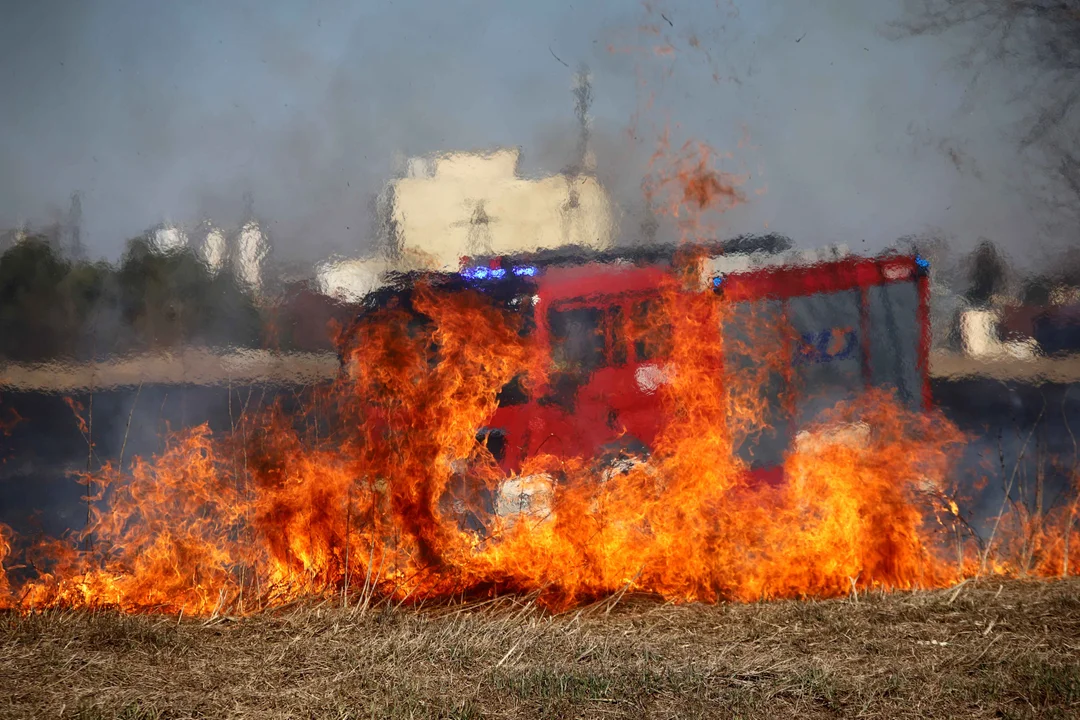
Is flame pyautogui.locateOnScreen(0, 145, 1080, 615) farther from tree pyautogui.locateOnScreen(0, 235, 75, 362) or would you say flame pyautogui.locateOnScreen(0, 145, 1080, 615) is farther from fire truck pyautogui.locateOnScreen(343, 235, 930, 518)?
tree pyautogui.locateOnScreen(0, 235, 75, 362)

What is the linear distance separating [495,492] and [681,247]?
10.5ft

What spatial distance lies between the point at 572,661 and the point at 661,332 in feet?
15.1

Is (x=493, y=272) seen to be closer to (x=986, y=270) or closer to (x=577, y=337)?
(x=577, y=337)

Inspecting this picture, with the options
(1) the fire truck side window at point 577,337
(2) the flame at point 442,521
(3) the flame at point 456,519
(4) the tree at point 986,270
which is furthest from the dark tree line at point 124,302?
(4) the tree at point 986,270

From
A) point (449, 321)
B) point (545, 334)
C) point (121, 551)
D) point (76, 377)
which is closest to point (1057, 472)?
point (545, 334)

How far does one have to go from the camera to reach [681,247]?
8.31 metres

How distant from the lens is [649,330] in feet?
27.7

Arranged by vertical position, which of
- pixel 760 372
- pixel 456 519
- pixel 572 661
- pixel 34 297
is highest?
pixel 34 297

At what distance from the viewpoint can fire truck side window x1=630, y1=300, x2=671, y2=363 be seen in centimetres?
838

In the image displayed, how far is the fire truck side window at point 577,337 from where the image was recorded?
8.52 metres

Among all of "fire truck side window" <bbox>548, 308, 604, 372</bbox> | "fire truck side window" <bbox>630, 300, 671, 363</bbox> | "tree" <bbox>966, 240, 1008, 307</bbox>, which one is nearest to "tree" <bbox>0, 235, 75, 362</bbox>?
"fire truck side window" <bbox>548, 308, 604, 372</bbox>

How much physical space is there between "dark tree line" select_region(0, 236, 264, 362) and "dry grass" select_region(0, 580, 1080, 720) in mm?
3864

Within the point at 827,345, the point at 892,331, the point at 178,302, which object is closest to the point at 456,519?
the point at 827,345

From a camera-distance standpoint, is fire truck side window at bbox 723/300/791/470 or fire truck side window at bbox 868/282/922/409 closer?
fire truck side window at bbox 723/300/791/470
